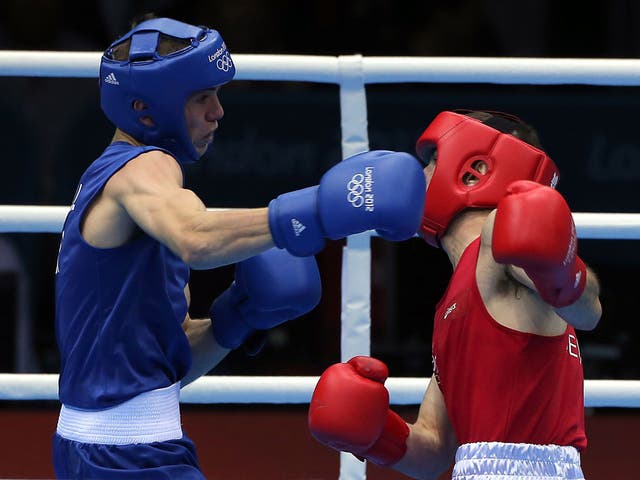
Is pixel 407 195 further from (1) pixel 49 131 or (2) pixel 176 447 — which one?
(1) pixel 49 131

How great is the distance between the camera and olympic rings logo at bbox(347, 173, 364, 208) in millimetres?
1758

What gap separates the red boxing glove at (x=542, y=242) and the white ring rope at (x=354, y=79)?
0.76 m

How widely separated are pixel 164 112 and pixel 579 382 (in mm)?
811

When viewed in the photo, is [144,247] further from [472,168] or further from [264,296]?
[472,168]

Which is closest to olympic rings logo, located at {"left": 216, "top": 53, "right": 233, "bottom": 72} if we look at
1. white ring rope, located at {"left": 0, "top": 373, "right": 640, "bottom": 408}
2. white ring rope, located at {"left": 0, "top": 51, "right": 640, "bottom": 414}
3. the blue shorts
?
white ring rope, located at {"left": 0, "top": 51, "right": 640, "bottom": 414}

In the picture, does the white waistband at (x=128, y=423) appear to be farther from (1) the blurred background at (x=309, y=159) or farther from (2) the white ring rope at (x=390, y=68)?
(1) the blurred background at (x=309, y=159)

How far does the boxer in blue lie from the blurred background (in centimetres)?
285

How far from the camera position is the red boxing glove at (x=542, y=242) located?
1723 mm

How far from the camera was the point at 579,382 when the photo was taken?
2.02 metres

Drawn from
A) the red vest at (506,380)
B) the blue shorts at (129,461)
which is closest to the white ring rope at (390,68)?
the red vest at (506,380)

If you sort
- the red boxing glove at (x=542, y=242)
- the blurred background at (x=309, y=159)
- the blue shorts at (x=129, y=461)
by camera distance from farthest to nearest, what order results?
1. the blurred background at (x=309, y=159)
2. the blue shorts at (x=129, y=461)
3. the red boxing glove at (x=542, y=242)

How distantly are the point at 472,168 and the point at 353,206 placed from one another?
0.40 metres

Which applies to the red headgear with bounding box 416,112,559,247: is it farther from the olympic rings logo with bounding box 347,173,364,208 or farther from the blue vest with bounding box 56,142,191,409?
the blue vest with bounding box 56,142,191,409

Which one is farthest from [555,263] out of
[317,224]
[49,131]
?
[49,131]
